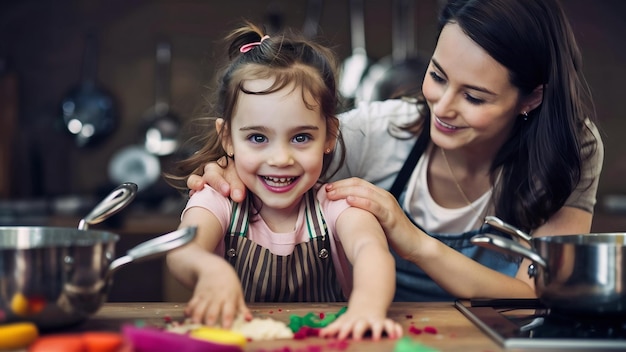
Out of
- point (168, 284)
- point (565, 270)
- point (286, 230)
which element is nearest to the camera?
point (565, 270)

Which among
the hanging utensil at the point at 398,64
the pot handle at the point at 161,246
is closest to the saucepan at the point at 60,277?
the pot handle at the point at 161,246

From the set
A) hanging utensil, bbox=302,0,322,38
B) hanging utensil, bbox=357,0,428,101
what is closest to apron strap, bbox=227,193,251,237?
hanging utensil, bbox=357,0,428,101

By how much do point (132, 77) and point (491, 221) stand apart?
104 inches

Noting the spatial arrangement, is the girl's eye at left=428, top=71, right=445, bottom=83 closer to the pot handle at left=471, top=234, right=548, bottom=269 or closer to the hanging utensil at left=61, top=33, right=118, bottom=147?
the pot handle at left=471, top=234, right=548, bottom=269

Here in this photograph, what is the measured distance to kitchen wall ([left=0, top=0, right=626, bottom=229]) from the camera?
11.0 ft

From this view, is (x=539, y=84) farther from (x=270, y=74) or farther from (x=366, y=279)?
(x=366, y=279)

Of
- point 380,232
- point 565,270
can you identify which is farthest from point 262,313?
point 565,270

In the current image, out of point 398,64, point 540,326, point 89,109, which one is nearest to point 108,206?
point 540,326

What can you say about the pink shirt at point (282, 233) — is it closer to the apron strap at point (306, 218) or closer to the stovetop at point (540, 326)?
the apron strap at point (306, 218)

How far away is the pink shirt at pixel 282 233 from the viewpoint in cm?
127

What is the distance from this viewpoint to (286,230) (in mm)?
1323

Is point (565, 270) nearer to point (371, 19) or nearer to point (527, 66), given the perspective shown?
point (527, 66)

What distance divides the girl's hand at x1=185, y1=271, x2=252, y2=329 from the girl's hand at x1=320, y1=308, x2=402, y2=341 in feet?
0.36

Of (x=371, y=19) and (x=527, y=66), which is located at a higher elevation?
(x=371, y=19)
